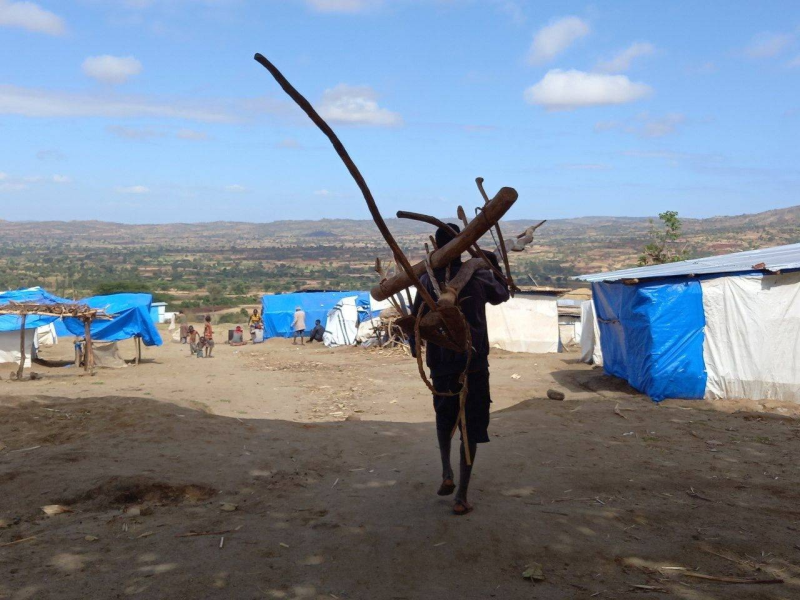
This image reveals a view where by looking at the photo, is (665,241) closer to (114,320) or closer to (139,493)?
(114,320)

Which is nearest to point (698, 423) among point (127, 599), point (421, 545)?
point (421, 545)

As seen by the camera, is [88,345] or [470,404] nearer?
[470,404]

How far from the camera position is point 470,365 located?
4.51m

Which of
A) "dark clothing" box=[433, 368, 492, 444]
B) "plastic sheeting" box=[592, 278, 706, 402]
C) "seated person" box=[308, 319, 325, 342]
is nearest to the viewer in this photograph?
"dark clothing" box=[433, 368, 492, 444]

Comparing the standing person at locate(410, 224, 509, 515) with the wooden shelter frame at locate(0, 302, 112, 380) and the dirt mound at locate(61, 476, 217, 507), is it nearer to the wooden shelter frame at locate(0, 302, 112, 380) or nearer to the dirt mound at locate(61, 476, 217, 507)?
the dirt mound at locate(61, 476, 217, 507)

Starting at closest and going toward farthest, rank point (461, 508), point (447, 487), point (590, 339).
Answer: point (461, 508), point (447, 487), point (590, 339)

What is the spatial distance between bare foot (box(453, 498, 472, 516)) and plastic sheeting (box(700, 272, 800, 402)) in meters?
8.05

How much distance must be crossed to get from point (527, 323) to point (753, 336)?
11.6m

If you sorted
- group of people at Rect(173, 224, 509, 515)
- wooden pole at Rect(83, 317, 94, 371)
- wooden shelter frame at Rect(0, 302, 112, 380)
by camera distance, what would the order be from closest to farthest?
group of people at Rect(173, 224, 509, 515)
wooden shelter frame at Rect(0, 302, 112, 380)
wooden pole at Rect(83, 317, 94, 371)

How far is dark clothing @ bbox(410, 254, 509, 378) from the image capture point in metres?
4.50

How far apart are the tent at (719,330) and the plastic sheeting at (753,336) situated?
1 centimetres

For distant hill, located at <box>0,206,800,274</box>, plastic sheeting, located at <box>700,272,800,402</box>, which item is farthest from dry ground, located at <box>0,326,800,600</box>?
plastic sheeting, located at <box>700,272,800,402</box>

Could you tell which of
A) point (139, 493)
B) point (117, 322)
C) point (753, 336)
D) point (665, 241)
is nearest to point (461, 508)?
point (139, 493)

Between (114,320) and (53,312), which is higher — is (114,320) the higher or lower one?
the lower one
